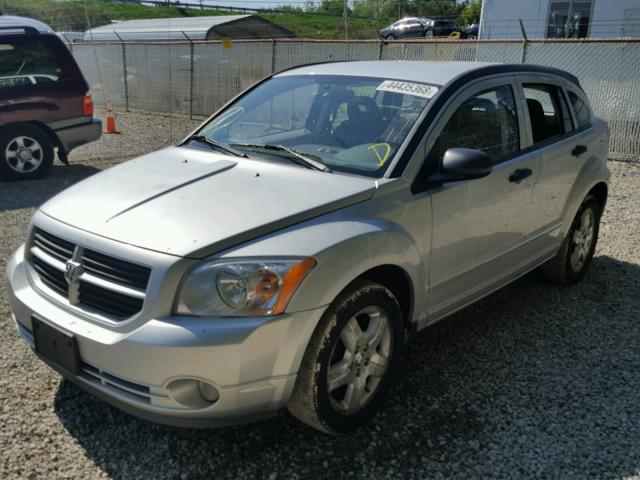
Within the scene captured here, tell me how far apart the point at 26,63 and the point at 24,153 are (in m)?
1.23

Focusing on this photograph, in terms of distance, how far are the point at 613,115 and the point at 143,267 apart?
386 inches

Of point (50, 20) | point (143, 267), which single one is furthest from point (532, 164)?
point (50, 20)

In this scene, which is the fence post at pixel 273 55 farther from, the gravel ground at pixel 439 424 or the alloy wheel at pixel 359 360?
the alloy wheel at pixel 359 360

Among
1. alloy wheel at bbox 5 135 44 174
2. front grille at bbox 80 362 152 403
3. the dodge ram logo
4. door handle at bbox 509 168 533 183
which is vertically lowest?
alloy wheel at bbox 5 135 44 174

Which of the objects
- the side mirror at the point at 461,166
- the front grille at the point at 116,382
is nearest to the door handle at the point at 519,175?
the side mirror at the point at 461,166

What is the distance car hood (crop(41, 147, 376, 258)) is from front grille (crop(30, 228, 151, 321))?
0.11m

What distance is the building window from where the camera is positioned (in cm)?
1845

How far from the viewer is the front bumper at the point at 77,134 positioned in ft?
28.7

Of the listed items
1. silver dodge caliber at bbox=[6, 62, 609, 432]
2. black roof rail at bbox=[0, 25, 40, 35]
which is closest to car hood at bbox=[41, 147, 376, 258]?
silver dodge caliber at bbox=[6, 62, 609, 432]

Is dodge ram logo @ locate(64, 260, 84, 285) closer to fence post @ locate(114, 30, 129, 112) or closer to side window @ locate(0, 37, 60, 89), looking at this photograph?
side window @ locate(0, 37, 60, 89)

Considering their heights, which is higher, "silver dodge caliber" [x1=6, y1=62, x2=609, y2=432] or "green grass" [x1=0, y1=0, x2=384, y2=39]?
"green grass" [x1=0, y1=0, x2=384, y2=39]

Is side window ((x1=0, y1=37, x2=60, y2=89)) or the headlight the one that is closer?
the headlight

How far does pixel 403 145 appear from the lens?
10.7ft

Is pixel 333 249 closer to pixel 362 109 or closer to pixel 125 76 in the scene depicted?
pixel 362 109
